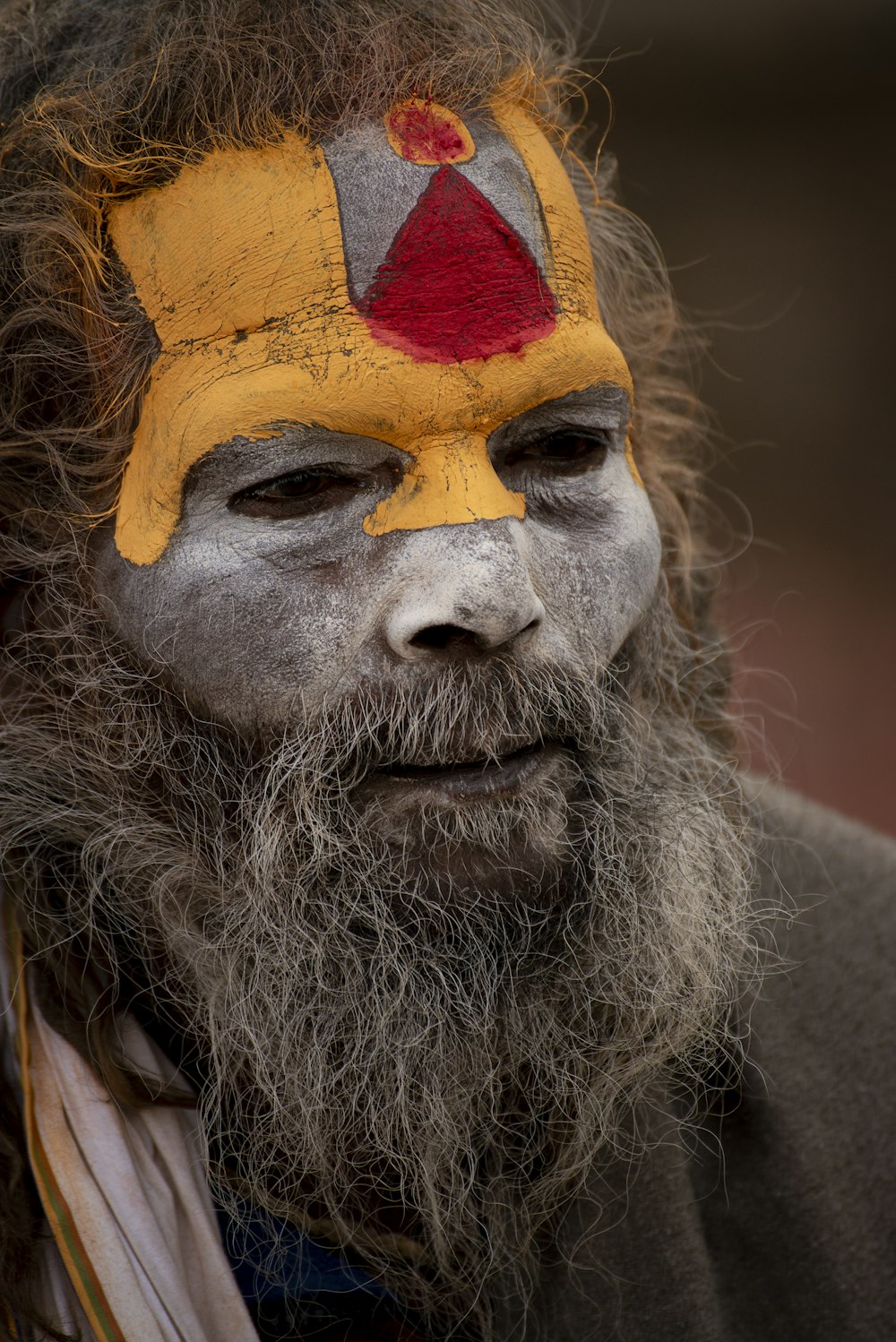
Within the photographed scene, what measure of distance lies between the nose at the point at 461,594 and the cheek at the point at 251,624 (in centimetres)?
7

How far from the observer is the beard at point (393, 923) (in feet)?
5.38

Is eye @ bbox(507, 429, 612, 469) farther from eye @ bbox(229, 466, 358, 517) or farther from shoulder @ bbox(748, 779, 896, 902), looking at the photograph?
shoulder @ bbox(748, 779, 896, 902)

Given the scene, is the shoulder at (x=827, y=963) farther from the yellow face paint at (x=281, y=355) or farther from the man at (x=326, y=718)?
the yellow face paint at (x=281, y=355)

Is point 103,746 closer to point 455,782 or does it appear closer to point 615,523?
point 455,782

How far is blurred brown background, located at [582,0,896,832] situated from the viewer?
5789 mm

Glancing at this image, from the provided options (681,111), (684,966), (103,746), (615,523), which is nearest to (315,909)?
(103,746)

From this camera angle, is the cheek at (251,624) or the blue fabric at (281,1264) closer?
the cheek at (251,624)

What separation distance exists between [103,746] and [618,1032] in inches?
32.3

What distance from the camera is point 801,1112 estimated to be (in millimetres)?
2102

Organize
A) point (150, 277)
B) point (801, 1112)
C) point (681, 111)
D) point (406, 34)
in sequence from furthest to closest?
point (681, 111) → point (801, 1112) → point (406, 34) → point (150, 277)

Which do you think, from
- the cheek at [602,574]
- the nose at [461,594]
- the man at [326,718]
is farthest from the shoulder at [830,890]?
the nose at [461,594]

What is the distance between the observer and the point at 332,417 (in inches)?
62.1

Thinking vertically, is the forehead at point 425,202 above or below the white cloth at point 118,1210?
above

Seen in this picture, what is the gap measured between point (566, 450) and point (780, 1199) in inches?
48.6
